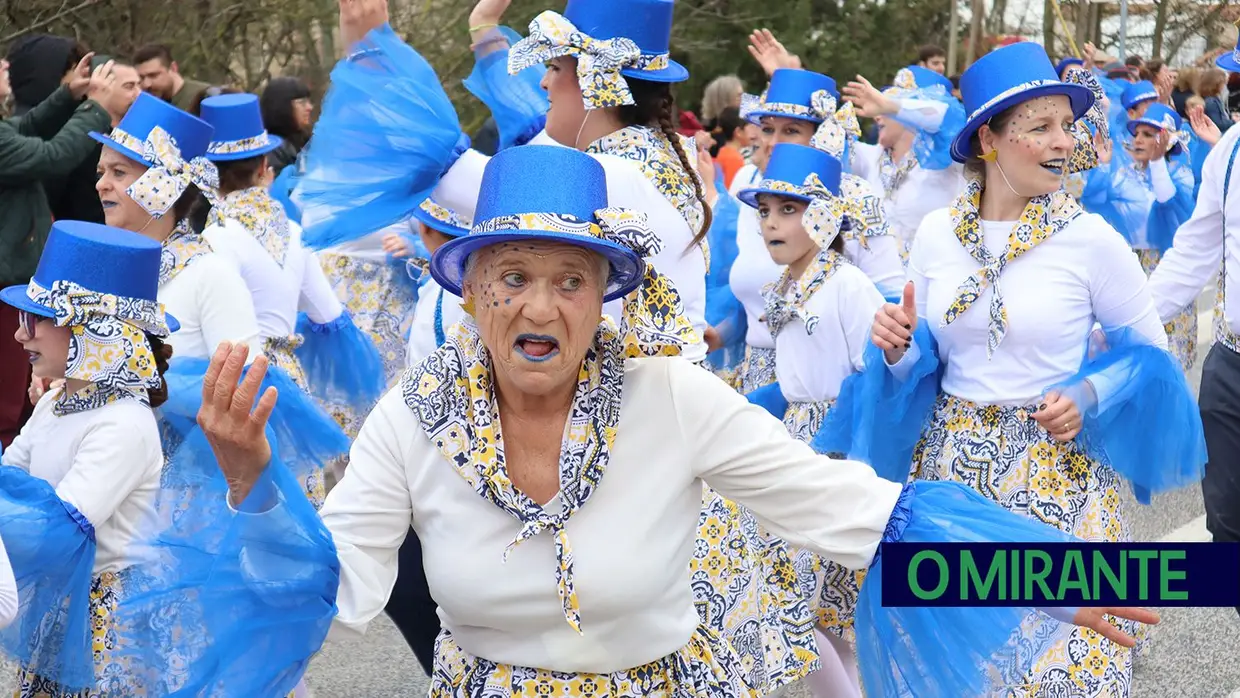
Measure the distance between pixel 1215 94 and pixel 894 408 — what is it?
41.2ft

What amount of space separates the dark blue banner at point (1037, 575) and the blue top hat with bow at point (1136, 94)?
1124 centimetres

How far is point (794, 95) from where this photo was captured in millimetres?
8719

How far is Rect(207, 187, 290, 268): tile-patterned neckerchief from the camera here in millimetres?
7184

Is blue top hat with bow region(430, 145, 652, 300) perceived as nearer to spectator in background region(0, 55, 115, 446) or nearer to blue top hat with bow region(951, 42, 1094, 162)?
blue top hat with bow region(951, 42, 1094, 162)

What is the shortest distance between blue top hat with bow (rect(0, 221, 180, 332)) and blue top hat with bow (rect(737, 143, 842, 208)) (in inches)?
103

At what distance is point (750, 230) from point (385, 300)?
217cm

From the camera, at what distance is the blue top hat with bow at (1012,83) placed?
16.8 feet

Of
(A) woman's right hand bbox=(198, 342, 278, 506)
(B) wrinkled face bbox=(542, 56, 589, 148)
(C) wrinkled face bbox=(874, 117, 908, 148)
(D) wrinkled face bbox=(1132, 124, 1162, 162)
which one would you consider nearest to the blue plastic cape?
(B) wrinkled face bbox=(542, 56, 589, 148)

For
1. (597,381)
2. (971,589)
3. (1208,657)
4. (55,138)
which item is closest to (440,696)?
(597,381)

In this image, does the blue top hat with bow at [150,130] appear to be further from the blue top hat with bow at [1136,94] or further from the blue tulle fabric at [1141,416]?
the blue top hat with bow at [1136,94]

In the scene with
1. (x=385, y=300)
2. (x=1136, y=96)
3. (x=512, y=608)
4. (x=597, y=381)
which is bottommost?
(x=1136, y=96)

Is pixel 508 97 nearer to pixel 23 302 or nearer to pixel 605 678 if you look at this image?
pixel 23 302

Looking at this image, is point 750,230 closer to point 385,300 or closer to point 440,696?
point 385,300

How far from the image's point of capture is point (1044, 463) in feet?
16.6
